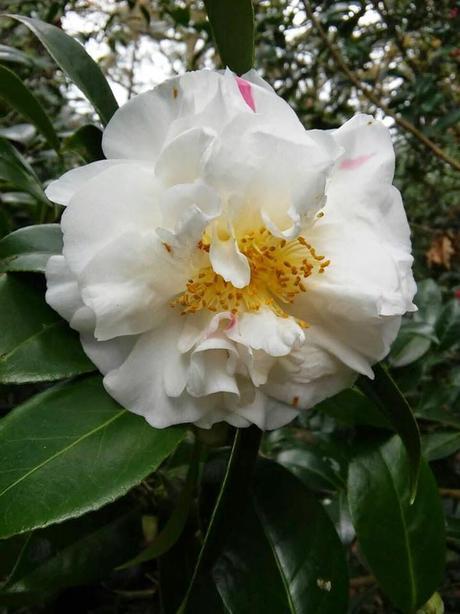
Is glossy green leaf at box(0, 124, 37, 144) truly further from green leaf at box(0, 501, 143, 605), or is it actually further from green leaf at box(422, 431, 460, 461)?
green leaf at box(422, 431, 460, 461)

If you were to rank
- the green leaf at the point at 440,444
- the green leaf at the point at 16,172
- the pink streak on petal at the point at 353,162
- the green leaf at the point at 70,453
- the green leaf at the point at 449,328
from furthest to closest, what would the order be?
1. the green leaf at the point at 449,328
2. the green leaf at the point at 440,444
3. the green leaf at the point at 16,172
4. the pink streak on petal at the point at 353,162
5. the green leaf at the point at 70,453

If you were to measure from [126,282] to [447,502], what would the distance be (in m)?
0.95

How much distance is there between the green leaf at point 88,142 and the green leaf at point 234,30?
15cm

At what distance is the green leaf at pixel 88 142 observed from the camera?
A: 1.88ft

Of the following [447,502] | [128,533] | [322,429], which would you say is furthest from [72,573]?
[447,502]

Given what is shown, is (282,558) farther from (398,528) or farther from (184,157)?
(184,157)

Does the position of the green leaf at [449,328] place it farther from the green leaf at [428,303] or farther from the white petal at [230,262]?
the white petal at [230,262]

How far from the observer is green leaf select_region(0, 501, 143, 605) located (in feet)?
1.94

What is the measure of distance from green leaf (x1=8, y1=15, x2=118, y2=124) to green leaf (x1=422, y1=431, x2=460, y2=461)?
2.18 feet

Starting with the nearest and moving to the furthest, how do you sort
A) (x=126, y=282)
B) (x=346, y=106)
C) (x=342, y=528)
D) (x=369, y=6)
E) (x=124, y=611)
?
(x=126, y=282) → (x=342, y=528) → (x=124, y=611) → (x=369, y=6) → (x=346, y=106)

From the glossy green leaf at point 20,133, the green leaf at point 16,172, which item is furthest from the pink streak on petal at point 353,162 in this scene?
the glossy green leaf at point 20,133

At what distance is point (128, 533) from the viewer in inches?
26.8

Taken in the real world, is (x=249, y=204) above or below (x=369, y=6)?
above

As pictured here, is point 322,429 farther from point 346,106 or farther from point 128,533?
point 346,106
